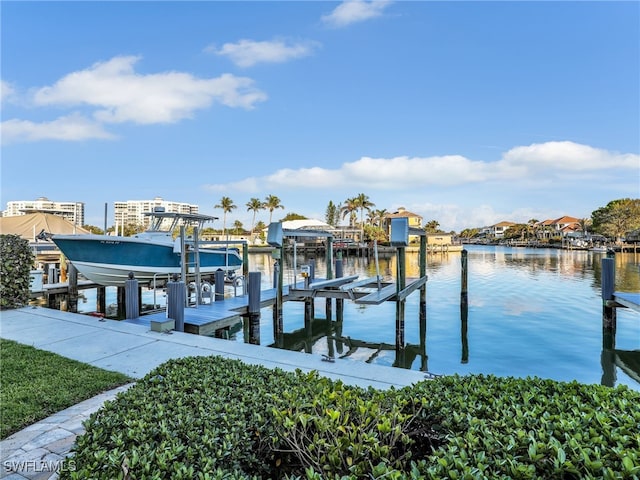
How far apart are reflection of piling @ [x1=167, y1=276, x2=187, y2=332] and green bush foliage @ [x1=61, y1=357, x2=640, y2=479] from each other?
16.9ft

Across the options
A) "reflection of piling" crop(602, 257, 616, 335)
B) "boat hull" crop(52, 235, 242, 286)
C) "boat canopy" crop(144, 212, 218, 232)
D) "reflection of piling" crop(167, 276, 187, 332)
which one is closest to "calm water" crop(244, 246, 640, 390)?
"reflection of piling" crop(602, 257, 616, 335)

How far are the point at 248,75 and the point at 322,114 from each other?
5.63 metres

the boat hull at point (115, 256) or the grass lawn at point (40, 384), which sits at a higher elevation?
the boat hull at point (115, 256)

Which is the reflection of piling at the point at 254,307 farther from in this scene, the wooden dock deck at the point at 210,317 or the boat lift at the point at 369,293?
the boat lift at the point at 369,293

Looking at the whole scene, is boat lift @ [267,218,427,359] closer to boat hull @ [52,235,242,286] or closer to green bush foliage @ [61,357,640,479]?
boat hull @ [52,235,242,286]

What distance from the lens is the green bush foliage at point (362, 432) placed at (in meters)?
1.76

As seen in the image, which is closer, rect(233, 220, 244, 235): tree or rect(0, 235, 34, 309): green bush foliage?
rect(0, 235, 34, 309): green bush foliage

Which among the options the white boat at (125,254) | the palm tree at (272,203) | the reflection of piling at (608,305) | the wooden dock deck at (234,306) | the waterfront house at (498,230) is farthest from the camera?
the waterfront house at (498,230)

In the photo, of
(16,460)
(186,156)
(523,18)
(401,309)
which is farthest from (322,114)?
(16,460)

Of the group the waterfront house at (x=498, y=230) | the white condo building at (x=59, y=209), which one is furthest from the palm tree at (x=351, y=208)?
the waterfront house at (x=498, y=230)

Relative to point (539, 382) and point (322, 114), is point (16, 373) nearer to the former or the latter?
point (539, 382)

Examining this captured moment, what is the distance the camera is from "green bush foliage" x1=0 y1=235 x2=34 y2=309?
9453 mm

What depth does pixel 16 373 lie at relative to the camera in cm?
492

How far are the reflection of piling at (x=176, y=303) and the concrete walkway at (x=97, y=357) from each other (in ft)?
2.00
